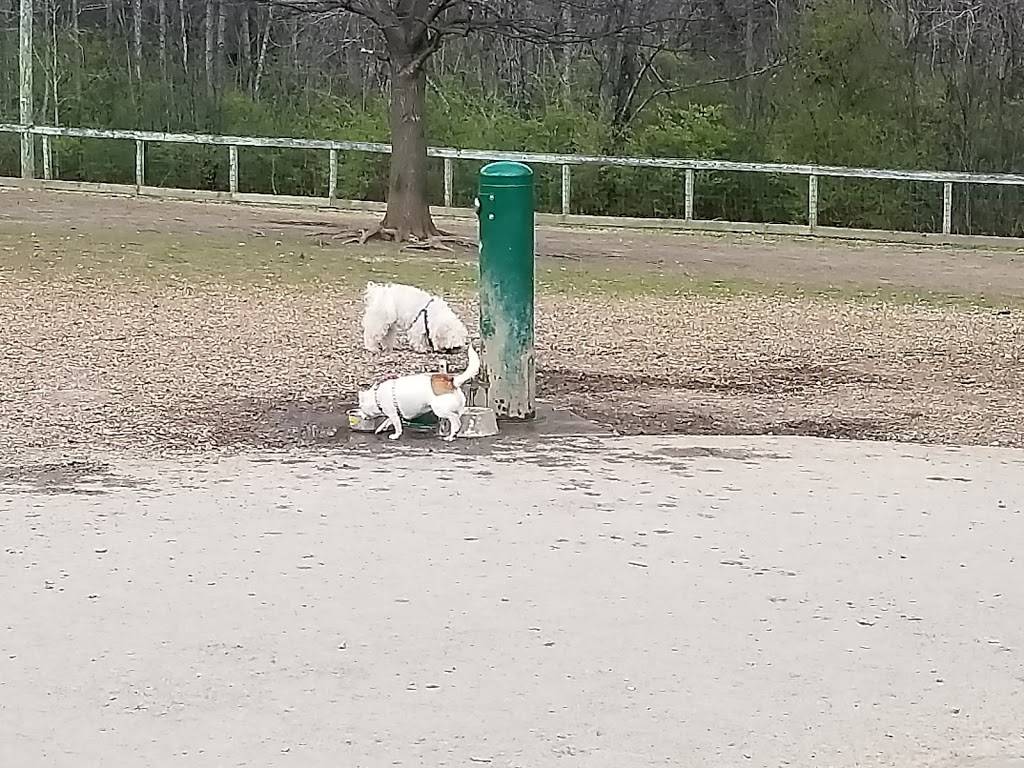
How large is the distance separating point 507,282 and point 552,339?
3.82 m

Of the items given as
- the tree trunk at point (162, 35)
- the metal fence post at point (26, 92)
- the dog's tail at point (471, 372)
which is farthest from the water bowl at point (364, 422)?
the tree trunk at point (162, 35)

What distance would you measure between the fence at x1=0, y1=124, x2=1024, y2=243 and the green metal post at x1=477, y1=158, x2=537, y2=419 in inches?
715

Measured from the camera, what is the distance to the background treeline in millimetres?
27969

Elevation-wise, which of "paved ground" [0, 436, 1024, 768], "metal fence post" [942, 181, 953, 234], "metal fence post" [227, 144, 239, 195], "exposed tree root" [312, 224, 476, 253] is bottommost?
"paved ground" [0, 436, 1024, 768]

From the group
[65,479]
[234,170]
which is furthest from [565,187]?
[65,479]

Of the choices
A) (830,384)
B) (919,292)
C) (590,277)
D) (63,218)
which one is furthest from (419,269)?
(830,384)

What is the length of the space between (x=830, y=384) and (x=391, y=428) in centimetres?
339

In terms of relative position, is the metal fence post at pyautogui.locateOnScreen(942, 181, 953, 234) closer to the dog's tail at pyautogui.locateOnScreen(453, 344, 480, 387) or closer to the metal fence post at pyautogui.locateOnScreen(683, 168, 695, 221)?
the metal fence post at pyautogui.locateOnScreen(683, 168, 695, 221)

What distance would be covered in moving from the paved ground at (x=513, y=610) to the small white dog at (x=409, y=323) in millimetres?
1314

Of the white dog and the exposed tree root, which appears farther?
the exposed tree root

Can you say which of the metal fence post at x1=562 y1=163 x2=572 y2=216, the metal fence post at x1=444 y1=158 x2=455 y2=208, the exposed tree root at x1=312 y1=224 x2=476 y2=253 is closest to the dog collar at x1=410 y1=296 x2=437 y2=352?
the exposed tree root at x1=312 y1=224 x2=476 y2=253

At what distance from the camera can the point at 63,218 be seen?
23.5 meters

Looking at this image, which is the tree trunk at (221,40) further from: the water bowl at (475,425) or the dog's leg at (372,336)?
the water bowl at (475,425)

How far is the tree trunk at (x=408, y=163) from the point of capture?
22.5m
